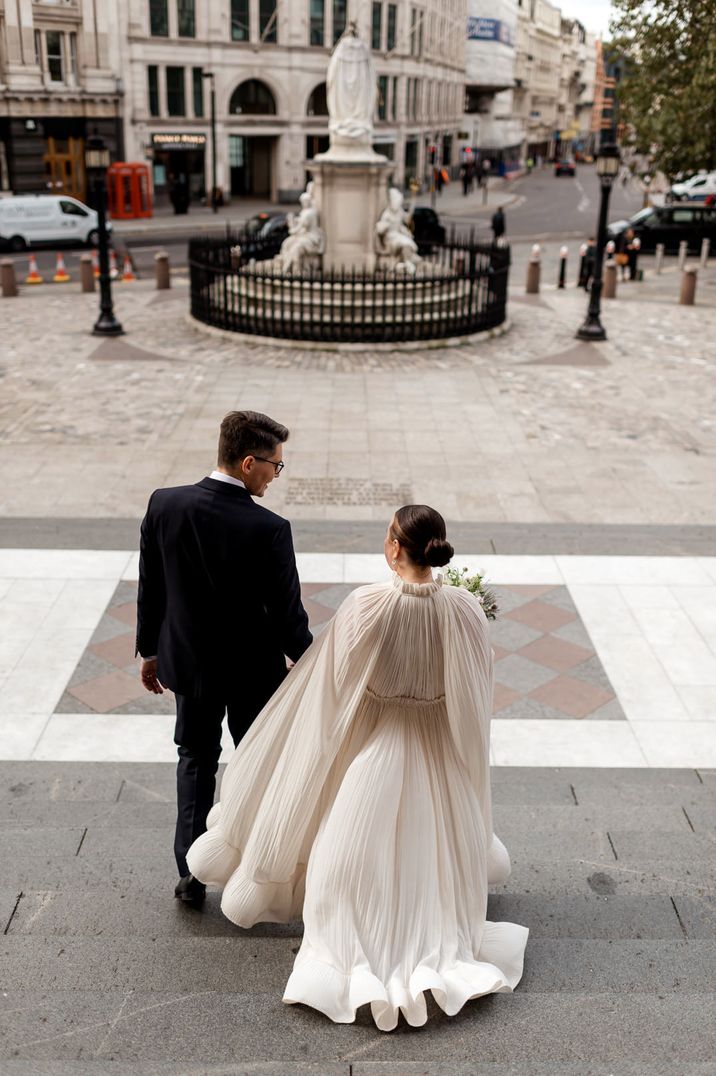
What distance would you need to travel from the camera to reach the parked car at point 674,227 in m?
29.3

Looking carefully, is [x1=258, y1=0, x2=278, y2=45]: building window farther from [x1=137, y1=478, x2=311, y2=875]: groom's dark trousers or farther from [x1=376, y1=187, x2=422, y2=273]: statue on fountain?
[x1=137, y1=478, x2=311, y2=875]: groom's dark trousers

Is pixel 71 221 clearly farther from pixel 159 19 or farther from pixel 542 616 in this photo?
pixel 542 616

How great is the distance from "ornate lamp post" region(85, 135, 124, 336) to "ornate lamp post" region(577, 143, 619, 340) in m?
7.63

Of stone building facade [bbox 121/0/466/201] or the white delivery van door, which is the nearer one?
the white delivery van door

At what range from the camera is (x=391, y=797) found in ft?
10.9

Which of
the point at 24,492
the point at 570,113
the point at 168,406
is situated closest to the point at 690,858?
the point at 24,492

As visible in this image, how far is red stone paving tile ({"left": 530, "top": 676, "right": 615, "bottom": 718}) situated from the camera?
20.0 ft

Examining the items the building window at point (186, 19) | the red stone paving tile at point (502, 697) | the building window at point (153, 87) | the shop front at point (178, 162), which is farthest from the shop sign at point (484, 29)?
the red stone paving tile at point (502, 697)

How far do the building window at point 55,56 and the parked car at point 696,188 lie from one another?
23410 millimetres

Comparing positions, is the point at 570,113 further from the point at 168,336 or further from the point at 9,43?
the point at 168,336

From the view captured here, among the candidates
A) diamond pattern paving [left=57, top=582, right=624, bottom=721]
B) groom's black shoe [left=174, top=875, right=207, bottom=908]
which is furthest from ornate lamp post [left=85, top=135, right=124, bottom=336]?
groom's black shoe [left=174, top=875, right=207, bottom=908]

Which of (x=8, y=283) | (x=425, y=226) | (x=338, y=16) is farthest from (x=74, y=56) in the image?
(x=8, y=283)

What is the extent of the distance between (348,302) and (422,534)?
13761 mm

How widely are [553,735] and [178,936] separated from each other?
2.79 metres
